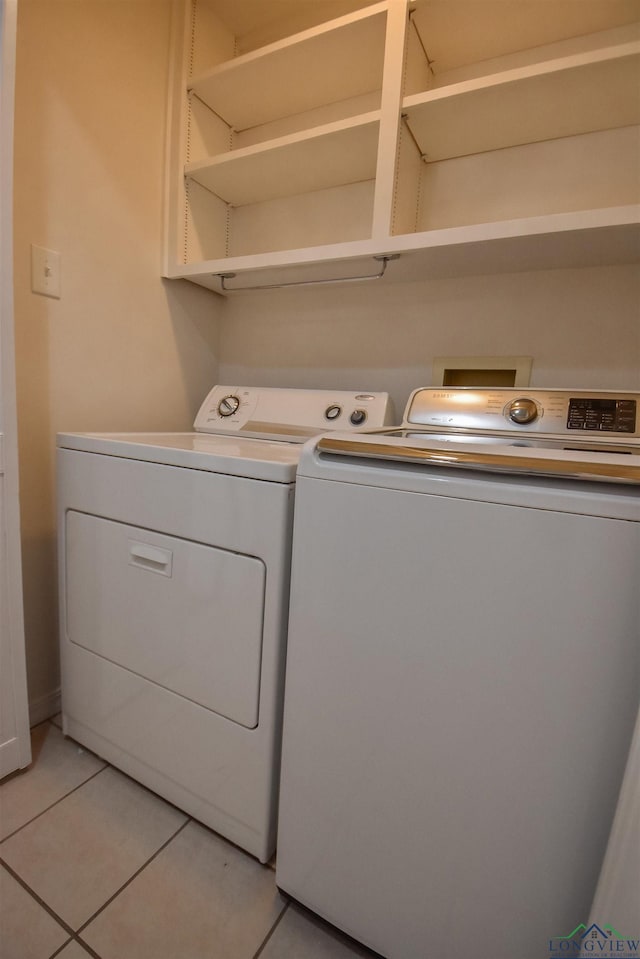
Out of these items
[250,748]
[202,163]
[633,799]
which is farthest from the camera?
[202,163]

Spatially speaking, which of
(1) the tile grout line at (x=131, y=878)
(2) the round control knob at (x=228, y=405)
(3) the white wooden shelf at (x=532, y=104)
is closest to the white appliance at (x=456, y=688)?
(1) the tile grout line at (x=131, y=878)

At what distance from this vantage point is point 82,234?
1.29 metres

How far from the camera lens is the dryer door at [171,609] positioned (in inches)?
34.0

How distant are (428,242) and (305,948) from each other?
1.61 m

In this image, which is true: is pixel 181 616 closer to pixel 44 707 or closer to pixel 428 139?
pixel 44 707

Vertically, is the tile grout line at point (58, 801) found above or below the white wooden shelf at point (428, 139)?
below

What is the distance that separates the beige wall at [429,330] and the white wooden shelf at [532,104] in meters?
0.39

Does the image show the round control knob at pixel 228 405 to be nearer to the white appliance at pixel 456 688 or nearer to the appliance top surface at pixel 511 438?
the appliance top surface at pixel 511 438

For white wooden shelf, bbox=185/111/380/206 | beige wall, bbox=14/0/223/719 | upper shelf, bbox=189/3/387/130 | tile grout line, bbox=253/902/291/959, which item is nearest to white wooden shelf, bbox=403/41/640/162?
white wooden shelf, bbox=185/111/380/206

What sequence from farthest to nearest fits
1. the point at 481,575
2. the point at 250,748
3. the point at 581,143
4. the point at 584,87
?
the point at 581,143
the point at 584,87
the point at 250,748
the point at 481,575

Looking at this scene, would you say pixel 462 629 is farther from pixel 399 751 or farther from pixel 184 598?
pixel 184 598

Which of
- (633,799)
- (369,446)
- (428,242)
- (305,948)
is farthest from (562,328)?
(305,948)

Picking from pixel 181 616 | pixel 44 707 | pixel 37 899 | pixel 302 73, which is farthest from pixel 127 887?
pixel 302 73

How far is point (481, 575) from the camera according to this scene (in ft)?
1.97
